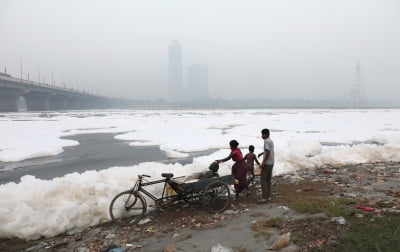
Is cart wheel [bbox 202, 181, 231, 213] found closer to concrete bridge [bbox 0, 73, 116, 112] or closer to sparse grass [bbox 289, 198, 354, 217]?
sparse grass [bbox 289, 198, 354, 217]

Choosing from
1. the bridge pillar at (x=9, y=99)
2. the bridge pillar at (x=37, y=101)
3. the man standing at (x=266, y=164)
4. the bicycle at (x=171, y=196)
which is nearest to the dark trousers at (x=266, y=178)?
the man standing at (x=266, y=164)

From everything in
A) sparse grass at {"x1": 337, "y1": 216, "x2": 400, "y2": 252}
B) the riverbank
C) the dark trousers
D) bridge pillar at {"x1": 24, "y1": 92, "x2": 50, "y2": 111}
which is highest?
bridge pillar at {"x1": 24, "y1": 92, "x2": 50, "y2": 111}

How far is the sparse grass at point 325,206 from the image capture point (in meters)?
5.51

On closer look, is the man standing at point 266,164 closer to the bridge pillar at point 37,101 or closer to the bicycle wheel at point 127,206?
the bicycle wheel at point 127,206

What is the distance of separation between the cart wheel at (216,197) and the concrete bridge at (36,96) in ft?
211

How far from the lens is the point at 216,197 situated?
20.2ft

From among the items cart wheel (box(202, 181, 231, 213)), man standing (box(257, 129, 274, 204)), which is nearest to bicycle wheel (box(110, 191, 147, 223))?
cart wheel (box(202, 181, 231, 213))

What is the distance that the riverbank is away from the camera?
4395 mm

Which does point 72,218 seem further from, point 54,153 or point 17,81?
point 17,81

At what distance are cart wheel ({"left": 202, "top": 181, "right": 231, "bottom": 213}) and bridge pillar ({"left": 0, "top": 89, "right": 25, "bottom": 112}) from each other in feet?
238

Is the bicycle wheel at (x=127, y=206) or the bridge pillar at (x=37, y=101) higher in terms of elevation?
the bridge pillar at (x=37, y=101)

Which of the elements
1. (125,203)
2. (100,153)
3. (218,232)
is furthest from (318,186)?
(100,153)

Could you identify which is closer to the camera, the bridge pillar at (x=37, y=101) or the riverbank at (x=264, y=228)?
the riverbank at (x=264, y=228)

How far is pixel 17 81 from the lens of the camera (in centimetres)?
6188
